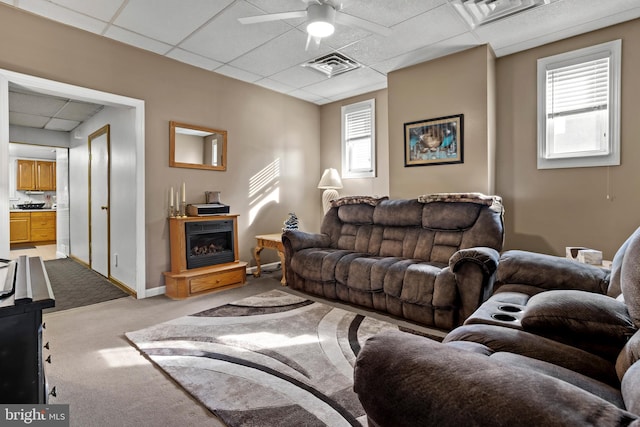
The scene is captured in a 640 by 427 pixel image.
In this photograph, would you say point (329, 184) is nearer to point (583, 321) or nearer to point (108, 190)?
point (108, 190)

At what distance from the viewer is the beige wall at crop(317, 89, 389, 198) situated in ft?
16.6

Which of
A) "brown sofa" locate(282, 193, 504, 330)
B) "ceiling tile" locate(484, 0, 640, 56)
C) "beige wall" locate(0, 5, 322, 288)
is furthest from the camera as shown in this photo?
"beige wall" locate(0, 5, 322, 288)

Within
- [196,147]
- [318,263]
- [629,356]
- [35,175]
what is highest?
[35,175]

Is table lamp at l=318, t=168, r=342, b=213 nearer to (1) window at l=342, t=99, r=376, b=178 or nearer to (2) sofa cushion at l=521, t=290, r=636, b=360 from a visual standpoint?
(1) window at l=342, t=99, r=376, b=178

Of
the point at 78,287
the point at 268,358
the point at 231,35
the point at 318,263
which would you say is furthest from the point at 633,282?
the point at 78,287

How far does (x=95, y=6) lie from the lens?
2.85m

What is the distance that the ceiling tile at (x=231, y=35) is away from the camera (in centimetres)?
302

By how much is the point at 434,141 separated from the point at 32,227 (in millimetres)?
9412

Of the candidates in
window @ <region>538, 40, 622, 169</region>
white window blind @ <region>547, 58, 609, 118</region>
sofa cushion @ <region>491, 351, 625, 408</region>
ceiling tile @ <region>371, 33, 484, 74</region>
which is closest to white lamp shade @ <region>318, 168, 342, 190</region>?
ceiling tile @ <region>371, 33, 484, 74</region>

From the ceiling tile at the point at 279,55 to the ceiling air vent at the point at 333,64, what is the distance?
122 mm

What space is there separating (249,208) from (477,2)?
3.53 meters

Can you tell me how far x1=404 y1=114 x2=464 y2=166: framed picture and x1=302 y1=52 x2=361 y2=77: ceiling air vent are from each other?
1.04 metres

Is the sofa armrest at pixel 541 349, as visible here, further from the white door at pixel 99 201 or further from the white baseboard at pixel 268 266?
the white door at pixel 99 201

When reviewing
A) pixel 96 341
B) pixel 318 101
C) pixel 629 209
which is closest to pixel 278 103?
pixel 318 101
